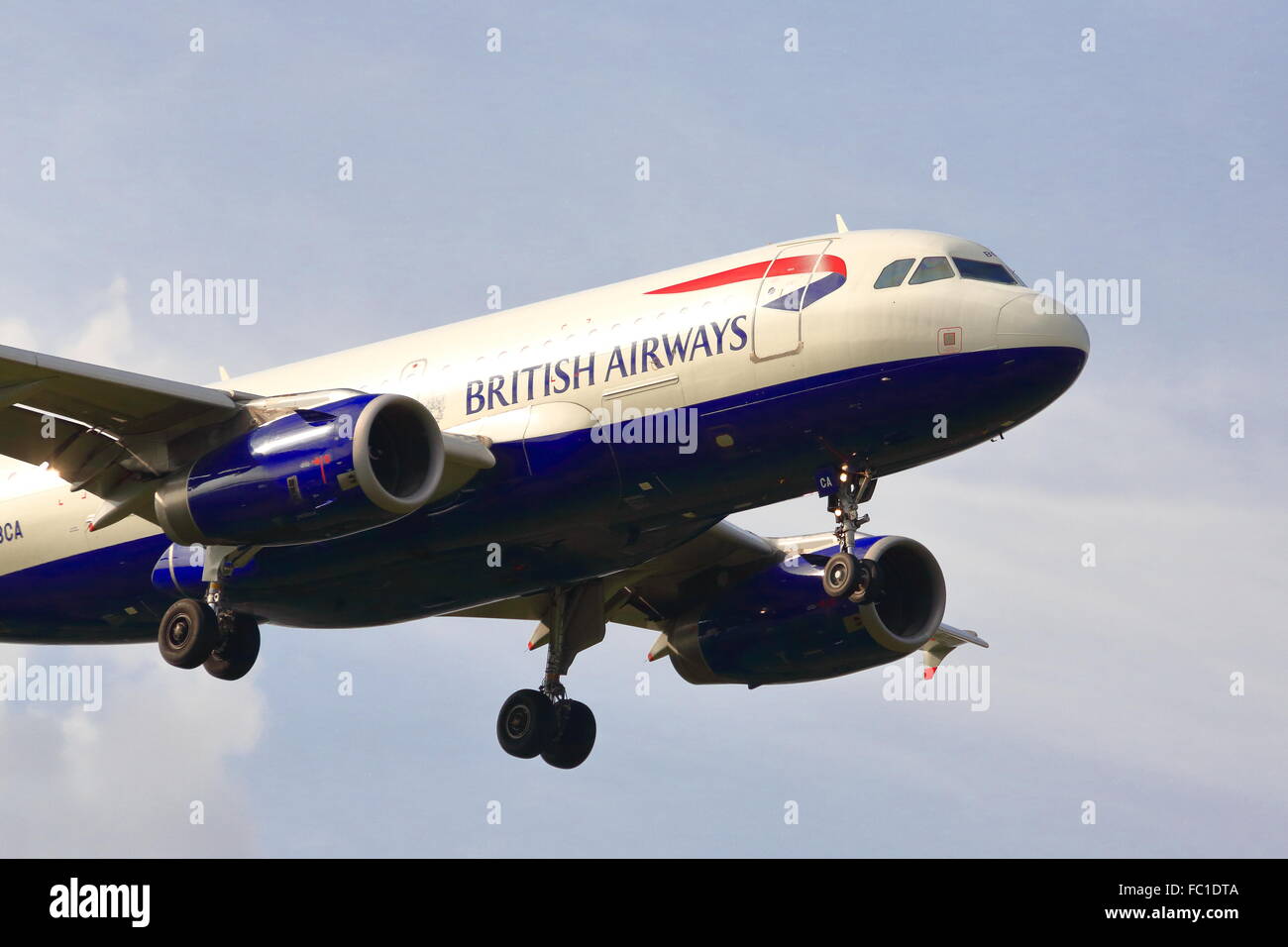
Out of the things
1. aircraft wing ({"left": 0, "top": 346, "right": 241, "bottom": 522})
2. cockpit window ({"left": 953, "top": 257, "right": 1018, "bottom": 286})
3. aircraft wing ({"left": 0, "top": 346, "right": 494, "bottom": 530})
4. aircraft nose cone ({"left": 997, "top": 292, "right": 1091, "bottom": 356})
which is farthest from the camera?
aircraft wing ({"left": 0, "top": 346, "right": 241, "bottom": 522})

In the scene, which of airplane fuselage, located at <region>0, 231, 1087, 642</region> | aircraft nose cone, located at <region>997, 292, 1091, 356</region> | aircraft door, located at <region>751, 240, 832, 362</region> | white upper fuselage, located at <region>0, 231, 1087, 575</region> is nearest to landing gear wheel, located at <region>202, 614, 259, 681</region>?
airplane fuselage, located at <region>0, 231, 1087, 642</region>

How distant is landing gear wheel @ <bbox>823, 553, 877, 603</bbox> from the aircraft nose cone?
379cm

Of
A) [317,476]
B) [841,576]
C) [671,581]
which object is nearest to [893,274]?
[841,576]

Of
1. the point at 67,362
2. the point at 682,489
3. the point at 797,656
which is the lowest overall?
the point at 797,656

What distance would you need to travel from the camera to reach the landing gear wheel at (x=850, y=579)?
95.1 feet

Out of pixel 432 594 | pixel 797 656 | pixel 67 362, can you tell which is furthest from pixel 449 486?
pixel 797 656

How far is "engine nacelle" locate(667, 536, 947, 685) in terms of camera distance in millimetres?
35281

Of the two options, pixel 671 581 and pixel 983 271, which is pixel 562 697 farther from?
pixel 983 271

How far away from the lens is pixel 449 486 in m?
30.6

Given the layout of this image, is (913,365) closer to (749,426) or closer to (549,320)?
(749,426)

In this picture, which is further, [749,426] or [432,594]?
[432,594]

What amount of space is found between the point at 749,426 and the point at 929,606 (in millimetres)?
7507

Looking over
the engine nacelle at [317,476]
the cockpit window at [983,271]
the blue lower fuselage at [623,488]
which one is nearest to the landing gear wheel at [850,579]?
the blue lower fuselage at [623,488]

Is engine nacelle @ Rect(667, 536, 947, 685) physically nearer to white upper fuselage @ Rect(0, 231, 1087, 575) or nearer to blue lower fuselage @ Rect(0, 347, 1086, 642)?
blue lower fuselage @ Rect(0, 347, 1086, 642)
